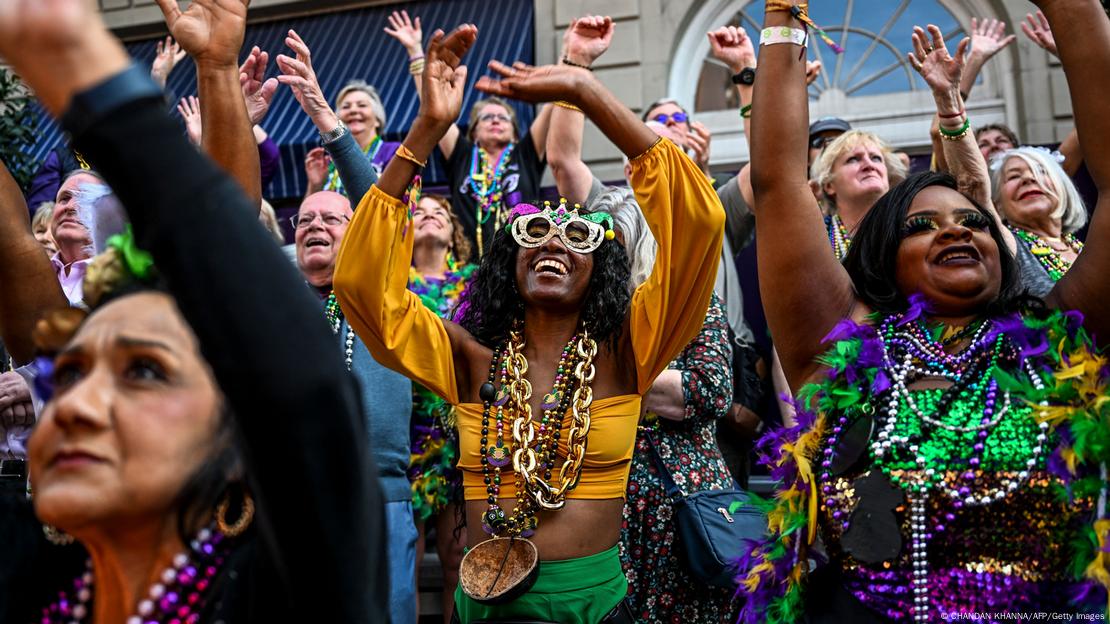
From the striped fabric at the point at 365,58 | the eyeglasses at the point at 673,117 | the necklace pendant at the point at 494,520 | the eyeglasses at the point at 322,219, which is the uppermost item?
the striped fabric at the point at 365,58

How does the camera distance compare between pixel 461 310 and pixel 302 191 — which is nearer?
pixel 461 310

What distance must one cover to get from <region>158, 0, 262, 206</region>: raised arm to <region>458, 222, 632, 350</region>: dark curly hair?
3.85 feet

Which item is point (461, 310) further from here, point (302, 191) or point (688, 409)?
point (302, 191)

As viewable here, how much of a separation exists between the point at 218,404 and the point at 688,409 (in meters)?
2.39

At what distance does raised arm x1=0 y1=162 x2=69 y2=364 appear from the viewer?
2299 mm

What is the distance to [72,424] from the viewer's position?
134cm

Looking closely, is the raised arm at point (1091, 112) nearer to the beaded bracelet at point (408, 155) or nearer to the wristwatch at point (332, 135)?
the beaded bracelet at point (408, 155)

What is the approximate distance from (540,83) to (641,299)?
0.74 meters

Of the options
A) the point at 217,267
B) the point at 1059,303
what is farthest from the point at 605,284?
the point at 217,267

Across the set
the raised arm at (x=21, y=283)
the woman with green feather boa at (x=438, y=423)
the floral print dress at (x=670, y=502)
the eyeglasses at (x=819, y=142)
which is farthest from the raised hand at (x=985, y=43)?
the raised arm at (x=21, y=283)

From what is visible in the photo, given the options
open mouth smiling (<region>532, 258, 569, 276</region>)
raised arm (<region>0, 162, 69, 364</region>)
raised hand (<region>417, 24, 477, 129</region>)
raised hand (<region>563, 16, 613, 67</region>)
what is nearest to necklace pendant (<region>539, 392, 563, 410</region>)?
open mouth smiling (<region>532, 258, 569, 276</region>)

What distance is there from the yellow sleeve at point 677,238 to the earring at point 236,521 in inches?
68.8

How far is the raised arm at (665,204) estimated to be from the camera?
297cm

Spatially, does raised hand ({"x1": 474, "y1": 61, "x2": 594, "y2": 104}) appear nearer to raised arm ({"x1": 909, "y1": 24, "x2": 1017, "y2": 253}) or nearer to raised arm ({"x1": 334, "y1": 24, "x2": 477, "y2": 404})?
raised arm ({"x1": 334, "y1": 24, "x2": 477, "y2": 404})
